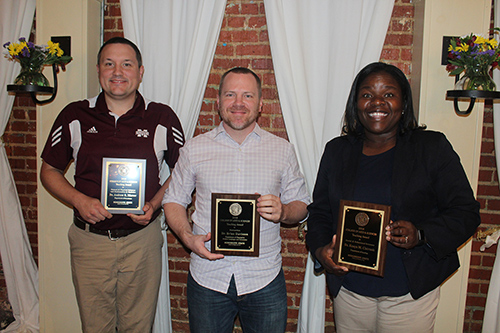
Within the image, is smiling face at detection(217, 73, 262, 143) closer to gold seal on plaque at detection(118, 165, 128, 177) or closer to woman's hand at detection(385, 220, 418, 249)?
gold seal on plaque at detection(118, 165, 128, 177)

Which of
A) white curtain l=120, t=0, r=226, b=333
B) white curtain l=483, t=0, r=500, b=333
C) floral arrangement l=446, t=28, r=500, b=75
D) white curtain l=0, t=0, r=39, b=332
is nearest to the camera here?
floral arrangement l=446, t=28, r=500, b=75

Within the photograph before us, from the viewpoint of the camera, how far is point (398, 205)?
5.48ft

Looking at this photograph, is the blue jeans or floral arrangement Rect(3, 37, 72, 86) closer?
the blue jeans

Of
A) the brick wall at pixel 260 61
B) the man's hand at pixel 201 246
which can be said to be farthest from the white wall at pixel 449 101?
the man's hand at pixel 201 246

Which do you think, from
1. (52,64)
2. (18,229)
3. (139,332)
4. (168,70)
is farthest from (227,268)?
(18,229)

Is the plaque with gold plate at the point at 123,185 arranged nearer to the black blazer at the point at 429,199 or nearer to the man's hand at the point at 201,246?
the man's hand at the point at 201,246

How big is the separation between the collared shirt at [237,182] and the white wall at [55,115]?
1200 mm

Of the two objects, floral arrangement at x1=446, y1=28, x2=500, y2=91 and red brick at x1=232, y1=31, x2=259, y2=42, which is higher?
red brick at x1=232, y1=31, x2=259, y2=42

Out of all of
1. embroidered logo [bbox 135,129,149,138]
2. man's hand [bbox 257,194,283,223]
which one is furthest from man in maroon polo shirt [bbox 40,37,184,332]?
man's hand [bbox 257,194,283,223]

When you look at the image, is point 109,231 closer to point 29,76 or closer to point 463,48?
point 29,76

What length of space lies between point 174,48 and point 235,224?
1506 millimetres

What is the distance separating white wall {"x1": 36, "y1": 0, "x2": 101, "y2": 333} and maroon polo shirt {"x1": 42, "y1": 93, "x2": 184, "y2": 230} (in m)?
0.51

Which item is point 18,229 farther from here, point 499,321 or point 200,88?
point 499,321

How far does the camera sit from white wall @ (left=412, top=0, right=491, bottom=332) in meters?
2.36
